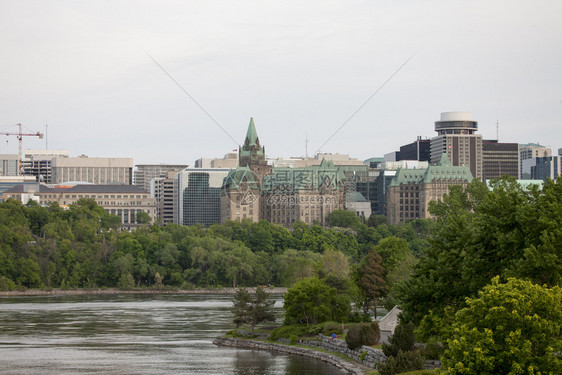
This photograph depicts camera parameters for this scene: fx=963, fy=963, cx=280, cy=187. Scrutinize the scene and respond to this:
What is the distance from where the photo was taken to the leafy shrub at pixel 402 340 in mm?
74562

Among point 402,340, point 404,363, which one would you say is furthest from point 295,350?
point 404,363

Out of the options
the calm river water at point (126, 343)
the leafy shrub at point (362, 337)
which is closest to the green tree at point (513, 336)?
the calm river water at point (126, 343)

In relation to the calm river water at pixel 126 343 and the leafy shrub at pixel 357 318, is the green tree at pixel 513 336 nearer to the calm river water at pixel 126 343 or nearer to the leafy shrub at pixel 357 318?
the calm river water at pixel 126 343

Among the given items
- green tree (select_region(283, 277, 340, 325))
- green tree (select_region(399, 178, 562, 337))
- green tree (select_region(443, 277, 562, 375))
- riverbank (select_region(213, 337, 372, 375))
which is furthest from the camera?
green tree (select_region(283, 277, 340, 325))

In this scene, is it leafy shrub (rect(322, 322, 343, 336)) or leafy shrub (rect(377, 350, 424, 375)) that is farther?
leafy shrub (rect(322, 322, 343, 336))

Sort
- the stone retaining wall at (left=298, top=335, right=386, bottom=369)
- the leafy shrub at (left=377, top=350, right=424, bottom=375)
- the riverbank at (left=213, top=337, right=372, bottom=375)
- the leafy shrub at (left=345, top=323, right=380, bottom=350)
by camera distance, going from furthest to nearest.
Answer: the leafy shrub at (left=345, top=323, right=380, bottom=350), the riverbank at (left=213, top=337, right=372, bottom=375), the stone retaining wall at (left=298, top=335, right=386, bottom=369), the leafy shrub at (left=377, top=350, right=424, bottom=375)

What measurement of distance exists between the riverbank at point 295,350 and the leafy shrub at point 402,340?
5563 mm

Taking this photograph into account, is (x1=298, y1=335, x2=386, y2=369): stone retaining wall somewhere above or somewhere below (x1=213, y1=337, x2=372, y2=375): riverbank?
above

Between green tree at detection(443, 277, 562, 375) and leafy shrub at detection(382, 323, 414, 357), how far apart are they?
25648 millimetres

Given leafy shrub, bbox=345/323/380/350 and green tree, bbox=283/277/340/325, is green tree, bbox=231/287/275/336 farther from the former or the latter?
leafy shrub, bbox=345/323/380/350

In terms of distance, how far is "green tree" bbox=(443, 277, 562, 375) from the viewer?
47.5 metres

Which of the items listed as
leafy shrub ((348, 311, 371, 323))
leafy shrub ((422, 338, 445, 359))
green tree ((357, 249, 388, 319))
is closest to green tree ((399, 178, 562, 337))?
leafy shrub ((422, 338, 445, 359))

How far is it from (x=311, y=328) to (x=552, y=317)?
→ 57.1 m

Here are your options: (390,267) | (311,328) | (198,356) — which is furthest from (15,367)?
(390,267)
